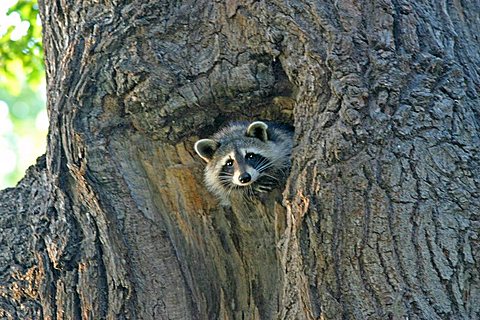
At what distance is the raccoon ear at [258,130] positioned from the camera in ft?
16.4

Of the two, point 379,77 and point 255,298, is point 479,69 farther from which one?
point 255,298

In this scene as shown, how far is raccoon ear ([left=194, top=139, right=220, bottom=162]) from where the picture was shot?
4.76m

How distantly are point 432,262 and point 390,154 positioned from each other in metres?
0.52

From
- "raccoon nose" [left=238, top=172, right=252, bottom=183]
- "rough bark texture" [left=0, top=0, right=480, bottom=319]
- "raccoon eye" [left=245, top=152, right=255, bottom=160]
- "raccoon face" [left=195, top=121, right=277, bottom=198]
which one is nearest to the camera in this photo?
"rough bark texture" [left=0, top=0, right=480, bottom=319]

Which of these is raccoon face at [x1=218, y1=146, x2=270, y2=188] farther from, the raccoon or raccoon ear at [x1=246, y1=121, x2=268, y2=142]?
raccoon ear at [x1=246, y1=121, x2=268, y2=142]

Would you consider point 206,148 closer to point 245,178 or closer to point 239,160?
point 245,178

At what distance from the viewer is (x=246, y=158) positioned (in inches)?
217

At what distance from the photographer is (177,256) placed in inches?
178

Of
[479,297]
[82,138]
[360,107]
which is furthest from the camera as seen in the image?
[82,138]

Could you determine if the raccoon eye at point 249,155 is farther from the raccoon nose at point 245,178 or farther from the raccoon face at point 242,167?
the raccoon nose at point 245,178

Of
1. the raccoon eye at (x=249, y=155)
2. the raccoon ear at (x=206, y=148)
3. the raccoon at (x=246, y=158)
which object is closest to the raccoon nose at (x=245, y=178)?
the raccoon at (x=246, y=158)

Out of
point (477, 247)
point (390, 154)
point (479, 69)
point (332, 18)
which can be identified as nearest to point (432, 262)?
point (477, 247)

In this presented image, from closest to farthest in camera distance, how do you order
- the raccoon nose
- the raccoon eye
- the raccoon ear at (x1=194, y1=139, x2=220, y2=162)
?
1. the raccoon ear at (x1=194, y1=139, x2=220, y2=162)
2. the raccoon nose
3. the raccoon eye

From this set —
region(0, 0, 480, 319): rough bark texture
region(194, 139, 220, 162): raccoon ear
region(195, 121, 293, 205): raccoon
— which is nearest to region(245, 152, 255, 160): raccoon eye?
region(195, 121, 293, 205): raccoon
